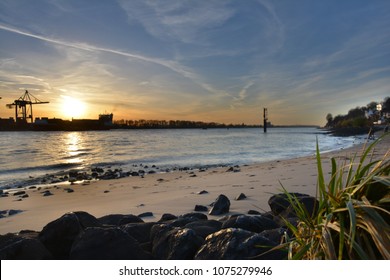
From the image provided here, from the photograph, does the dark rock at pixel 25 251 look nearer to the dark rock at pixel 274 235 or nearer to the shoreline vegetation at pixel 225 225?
the shoreline vegetation at pixel 225 225

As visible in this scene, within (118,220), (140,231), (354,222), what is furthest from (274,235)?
(118,220)

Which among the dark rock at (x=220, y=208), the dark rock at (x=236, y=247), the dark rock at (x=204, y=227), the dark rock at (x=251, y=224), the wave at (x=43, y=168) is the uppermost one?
the dark rock at (x=236, y=247)

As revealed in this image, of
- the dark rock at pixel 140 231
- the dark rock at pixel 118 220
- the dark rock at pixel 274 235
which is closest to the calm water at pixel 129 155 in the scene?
the dark rock at pixel 274 235

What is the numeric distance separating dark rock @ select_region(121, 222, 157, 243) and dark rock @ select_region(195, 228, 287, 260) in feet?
4.23

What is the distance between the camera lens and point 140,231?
416cm

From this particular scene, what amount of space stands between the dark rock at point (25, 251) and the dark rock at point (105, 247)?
1.53ft

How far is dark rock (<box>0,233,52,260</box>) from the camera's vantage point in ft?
11.0

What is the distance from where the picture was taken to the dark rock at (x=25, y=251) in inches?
132

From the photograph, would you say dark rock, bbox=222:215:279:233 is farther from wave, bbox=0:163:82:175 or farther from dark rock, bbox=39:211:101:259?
wave, bbox=0:163:82:175

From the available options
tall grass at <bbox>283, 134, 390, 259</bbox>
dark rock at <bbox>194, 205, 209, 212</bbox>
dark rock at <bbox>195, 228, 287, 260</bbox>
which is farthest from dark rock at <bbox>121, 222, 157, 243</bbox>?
tall grass at <bbox>283, 134, 390, 259</bbox>

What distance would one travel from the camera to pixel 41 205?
857 centimetres
